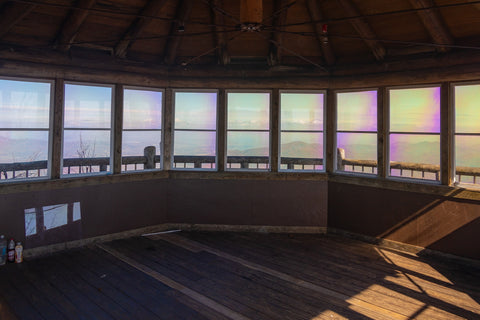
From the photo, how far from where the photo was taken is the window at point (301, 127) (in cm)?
643

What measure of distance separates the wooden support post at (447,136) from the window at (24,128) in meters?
6.26

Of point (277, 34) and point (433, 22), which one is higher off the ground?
point (277, 34)

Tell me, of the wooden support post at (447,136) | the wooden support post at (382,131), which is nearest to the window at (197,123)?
the wooden support post at (382,131)

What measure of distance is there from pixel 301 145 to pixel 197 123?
209 cm

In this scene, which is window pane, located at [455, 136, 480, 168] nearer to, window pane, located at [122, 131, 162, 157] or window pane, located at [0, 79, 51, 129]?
window pane, located at [122, 131, 162, 157]

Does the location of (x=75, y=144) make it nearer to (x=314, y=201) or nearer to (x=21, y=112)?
(x=21, y=112)

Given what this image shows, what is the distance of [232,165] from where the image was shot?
6.57m

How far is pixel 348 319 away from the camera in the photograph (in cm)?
346

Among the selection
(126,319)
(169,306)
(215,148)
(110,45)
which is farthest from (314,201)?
(110,45)

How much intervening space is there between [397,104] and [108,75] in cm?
503

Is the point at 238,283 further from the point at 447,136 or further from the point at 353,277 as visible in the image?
the point at 447,136

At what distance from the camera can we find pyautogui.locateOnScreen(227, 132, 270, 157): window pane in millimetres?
6484

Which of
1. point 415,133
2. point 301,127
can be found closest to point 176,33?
point 301,127

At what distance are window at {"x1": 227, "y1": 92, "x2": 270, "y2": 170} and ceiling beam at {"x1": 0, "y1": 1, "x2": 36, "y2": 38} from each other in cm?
345
